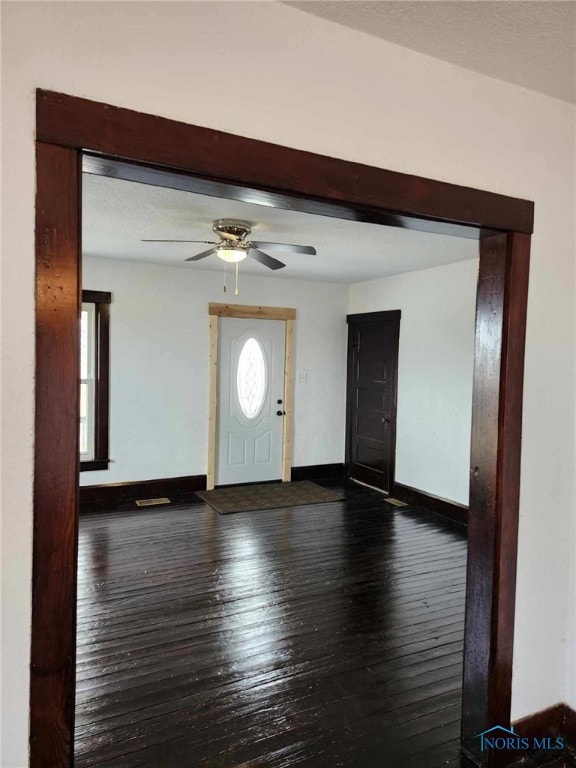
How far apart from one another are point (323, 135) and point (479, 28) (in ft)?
1.82

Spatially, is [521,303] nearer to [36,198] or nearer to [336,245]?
[36,198]

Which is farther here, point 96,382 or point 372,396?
point 372,396

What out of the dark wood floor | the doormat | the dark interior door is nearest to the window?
the dark wood floor

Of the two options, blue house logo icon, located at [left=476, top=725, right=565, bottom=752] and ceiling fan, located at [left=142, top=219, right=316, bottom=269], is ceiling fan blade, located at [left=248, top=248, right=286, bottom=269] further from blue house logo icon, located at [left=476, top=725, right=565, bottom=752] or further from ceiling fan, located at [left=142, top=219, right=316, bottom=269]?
blue house logo icon, located at [left=476, top=725, right=565, bottom=752]

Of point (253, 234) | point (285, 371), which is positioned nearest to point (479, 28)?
point (253, 234)

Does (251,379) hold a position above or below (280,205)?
below

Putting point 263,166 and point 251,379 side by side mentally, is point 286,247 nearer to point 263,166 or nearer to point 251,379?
point 263,166

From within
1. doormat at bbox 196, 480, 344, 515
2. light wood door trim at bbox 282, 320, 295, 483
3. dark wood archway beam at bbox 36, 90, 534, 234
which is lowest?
doormat at bbox 196, 480, 344, 515

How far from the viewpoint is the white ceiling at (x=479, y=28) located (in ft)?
4.65

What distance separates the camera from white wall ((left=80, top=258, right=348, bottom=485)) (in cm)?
539

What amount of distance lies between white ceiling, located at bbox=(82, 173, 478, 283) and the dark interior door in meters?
0.73

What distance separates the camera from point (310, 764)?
1946mm

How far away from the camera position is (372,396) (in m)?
6.20

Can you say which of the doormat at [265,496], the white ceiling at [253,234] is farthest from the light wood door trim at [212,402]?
the white ceiling at [253,234]
